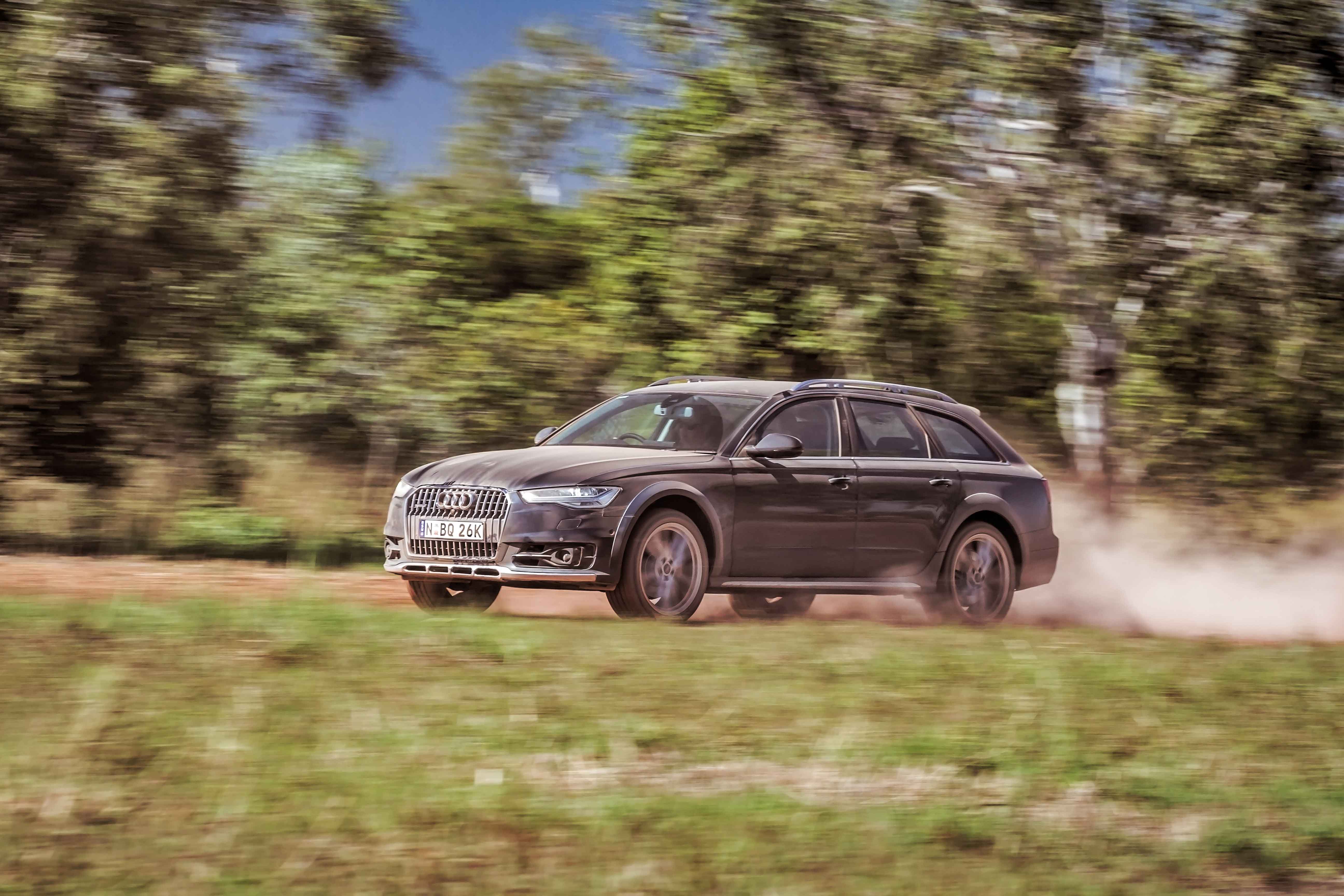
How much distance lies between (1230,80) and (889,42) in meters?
3.72

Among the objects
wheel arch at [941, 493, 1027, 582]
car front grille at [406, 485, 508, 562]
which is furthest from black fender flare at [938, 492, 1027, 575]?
car front grille at [406, 485, 508, 562]

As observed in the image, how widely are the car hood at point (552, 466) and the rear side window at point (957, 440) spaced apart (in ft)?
7.52

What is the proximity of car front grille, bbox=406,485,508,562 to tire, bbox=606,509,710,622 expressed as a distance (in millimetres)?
792

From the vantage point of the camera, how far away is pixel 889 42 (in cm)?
1756

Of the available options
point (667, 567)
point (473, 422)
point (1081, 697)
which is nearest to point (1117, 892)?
point (1081, 697)

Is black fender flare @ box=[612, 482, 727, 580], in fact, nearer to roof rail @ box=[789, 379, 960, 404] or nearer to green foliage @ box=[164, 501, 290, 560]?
roof rail @ box=[789, 379, 960, 404]

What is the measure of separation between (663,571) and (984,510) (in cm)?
302

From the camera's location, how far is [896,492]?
11289 millimetres

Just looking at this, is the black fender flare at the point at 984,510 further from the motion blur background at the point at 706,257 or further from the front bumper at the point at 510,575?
the motion blur background at the point at 706,257

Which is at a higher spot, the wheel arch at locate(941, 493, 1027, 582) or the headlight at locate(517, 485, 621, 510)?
the headlight at locate(517, 485, 621, 510)

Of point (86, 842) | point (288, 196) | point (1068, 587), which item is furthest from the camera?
point (288, 196)

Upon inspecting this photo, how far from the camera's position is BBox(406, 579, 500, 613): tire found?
1050 centimetres

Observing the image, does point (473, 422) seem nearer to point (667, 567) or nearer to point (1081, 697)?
point (667, 567)

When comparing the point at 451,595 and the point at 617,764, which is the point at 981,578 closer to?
the point at 451,595
